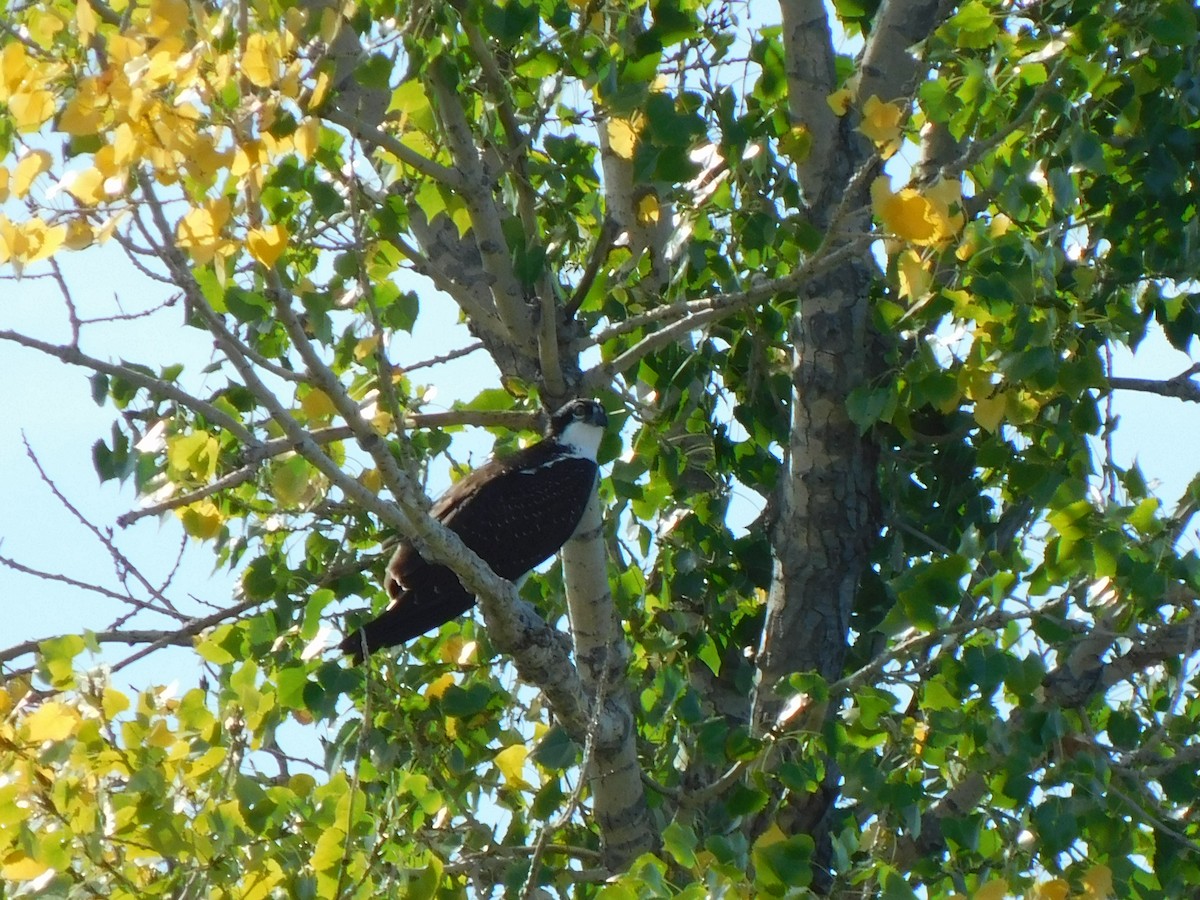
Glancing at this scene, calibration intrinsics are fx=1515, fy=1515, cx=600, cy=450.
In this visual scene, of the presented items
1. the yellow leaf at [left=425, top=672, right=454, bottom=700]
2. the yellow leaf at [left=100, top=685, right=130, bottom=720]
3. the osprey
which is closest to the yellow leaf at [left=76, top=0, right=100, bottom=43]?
the yellow leaf at [left=100, top=685, right=130, bottom=720]

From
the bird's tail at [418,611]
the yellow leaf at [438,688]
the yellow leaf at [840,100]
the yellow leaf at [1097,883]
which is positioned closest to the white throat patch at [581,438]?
the bird's tail at [418,611]

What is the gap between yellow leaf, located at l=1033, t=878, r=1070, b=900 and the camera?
3.09 m

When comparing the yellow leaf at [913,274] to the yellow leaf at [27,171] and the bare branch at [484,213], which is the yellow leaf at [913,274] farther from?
the yellow leaf at [27,171]

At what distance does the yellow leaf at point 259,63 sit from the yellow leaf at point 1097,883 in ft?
7.63

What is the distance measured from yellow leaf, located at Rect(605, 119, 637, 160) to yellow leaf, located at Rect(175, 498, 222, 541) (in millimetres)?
1475

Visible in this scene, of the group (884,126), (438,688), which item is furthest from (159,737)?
(884,126)

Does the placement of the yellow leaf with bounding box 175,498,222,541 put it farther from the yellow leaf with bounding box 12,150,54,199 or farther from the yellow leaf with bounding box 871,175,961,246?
the yellow leaf with bounding box 871,175,961,246

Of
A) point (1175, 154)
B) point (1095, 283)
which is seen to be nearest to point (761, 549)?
point (1095, 283)

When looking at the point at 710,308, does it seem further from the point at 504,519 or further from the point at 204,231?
the point at 204,231

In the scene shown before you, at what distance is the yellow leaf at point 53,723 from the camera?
8.49ft

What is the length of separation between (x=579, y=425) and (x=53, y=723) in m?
2.78

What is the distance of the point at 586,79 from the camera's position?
4.07 m

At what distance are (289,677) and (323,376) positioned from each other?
Result: 107 cm

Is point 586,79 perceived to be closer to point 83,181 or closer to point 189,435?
point 189,435
